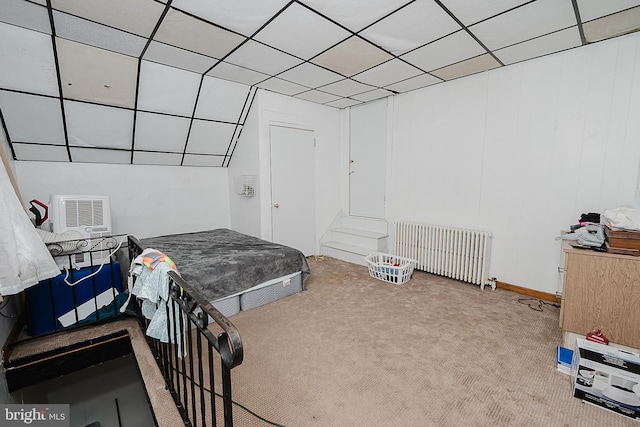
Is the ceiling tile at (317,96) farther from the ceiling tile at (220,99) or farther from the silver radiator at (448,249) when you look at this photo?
the silver radiator at (448,249)

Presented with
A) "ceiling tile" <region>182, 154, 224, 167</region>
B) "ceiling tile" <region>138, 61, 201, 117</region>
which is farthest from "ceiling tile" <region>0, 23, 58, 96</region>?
"ceiling tile" <region>182, 154, 224, 167</region>

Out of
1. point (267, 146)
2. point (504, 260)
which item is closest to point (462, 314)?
point (504, 260)

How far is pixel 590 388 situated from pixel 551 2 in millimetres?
2535

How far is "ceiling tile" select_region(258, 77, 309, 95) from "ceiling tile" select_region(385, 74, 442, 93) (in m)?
1.19

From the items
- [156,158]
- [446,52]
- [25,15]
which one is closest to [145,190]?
[156,158]

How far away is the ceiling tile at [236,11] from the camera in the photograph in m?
1.98

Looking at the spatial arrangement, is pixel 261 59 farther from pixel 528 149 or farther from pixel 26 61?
pixel 528 149

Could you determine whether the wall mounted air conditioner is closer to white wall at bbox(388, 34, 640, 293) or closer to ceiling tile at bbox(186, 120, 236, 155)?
ceiling tile at bbox(186, 120, 236, 155)

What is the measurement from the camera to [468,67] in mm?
3102

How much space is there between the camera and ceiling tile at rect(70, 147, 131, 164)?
10.8 ft

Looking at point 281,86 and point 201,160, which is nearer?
point 281,86

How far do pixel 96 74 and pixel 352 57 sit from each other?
8.17 feet

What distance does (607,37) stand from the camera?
2473 mm

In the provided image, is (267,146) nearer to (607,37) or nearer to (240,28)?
(240,28)
